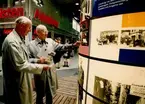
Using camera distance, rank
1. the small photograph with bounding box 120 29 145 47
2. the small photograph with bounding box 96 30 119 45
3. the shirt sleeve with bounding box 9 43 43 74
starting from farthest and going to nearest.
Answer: the shirt sleeve with bounding box 9 43 43 74
the small photograph with bounding box 96 30 119 45
the small photograph with bounding box 120 29 145 47

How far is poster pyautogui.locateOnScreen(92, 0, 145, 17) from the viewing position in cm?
136

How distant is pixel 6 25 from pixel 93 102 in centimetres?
685

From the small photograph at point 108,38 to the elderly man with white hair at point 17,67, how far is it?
0.81 metres

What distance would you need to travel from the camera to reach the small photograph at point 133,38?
135cm

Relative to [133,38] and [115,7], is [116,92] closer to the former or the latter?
[133,38]

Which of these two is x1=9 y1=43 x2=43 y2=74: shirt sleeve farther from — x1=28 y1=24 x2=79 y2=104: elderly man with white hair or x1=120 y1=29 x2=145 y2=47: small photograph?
x1=120 y1=29 x2=145 y2=47: small photograph

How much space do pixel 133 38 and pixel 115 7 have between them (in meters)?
0.31

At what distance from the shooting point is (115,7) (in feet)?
4.88

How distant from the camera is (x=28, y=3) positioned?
24.2ft

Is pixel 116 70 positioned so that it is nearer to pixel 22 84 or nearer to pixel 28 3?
pixel 22 84

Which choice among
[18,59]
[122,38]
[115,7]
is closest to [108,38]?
[122,38]

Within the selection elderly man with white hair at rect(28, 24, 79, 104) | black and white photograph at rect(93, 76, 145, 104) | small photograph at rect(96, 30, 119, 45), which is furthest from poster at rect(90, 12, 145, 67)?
elderly man with white hair at rect(28, 24, 79, 104)

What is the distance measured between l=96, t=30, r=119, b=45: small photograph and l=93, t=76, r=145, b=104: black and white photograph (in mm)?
343

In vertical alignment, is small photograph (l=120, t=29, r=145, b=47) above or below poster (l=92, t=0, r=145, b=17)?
below
